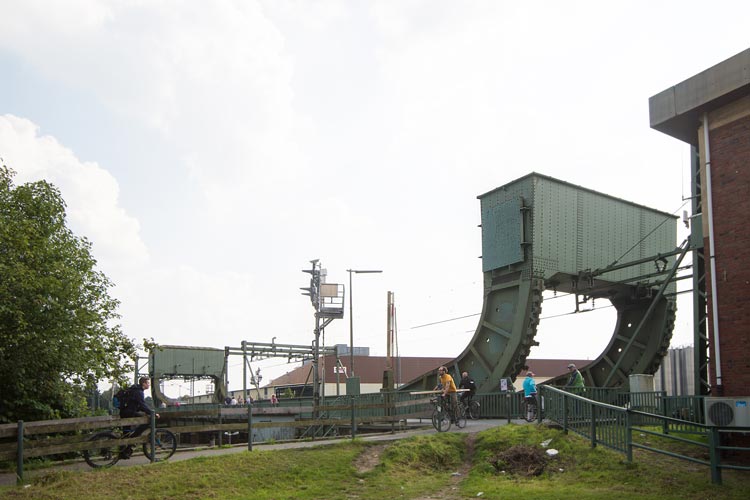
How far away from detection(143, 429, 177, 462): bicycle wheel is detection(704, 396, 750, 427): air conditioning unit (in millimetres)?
10985

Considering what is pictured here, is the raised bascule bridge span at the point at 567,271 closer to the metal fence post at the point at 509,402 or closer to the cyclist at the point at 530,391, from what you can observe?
the metal fence post at the point at 509,402

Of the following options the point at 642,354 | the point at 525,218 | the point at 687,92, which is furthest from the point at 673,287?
the point at 687,92

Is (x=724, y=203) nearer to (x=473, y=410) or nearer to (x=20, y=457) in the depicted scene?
(x=473, y=410)

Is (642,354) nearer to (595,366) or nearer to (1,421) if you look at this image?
(595,366)

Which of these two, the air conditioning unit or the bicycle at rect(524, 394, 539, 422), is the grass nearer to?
the air conditioning unit

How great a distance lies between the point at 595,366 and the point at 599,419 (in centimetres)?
1410

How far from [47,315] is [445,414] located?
33.0 ft

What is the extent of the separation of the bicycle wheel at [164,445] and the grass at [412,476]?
0.88 meters

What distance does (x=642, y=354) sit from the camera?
1098 inches

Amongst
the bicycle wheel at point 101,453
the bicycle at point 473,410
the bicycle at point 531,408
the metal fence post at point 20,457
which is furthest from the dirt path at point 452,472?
the metal fence post at point 20,457

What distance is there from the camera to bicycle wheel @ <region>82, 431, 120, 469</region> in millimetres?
13516

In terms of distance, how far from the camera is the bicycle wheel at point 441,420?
19297 mm

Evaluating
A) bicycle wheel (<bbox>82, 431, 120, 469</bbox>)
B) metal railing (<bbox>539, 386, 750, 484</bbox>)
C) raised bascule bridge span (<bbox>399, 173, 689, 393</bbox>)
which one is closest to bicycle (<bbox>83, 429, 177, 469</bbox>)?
bicycle wheel (<bbox>82, 431, 120, 469</bbox>)

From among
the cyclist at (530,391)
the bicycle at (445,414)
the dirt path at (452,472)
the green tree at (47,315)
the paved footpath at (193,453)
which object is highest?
the green tree at (47,315)
